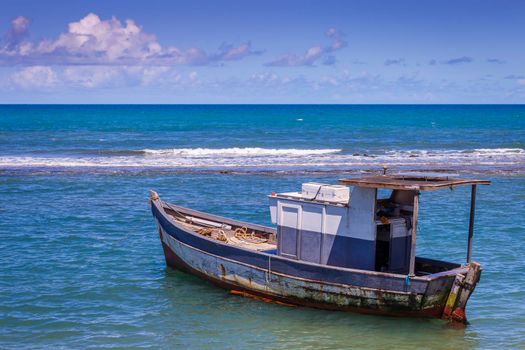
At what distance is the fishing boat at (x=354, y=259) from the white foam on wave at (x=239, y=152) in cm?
3936

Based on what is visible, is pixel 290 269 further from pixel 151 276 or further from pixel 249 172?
pixel 249 172

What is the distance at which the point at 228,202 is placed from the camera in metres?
32.0

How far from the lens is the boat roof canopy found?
603 inches

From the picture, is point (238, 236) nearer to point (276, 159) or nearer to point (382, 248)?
point (382, 248)

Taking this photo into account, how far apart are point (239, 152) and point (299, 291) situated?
43287mm

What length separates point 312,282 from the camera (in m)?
16.7

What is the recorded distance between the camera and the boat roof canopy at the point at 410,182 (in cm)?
1532

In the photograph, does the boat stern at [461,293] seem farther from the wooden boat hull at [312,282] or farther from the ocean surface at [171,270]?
the ocean surface at [171,270]

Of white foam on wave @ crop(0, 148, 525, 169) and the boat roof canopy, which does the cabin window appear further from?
white foam on wave @ crop(0, 148, 525, 169)

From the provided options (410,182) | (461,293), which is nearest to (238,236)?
(410,182)

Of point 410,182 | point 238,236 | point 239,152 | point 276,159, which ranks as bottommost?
point 238,236

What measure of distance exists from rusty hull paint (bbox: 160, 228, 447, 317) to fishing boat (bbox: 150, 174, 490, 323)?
2 cm

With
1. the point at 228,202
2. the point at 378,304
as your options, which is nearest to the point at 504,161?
the point at 228,202

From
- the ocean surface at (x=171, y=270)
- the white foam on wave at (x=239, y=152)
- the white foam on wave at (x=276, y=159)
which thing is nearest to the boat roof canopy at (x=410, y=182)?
the ocean surface at (x=171, y=270)
